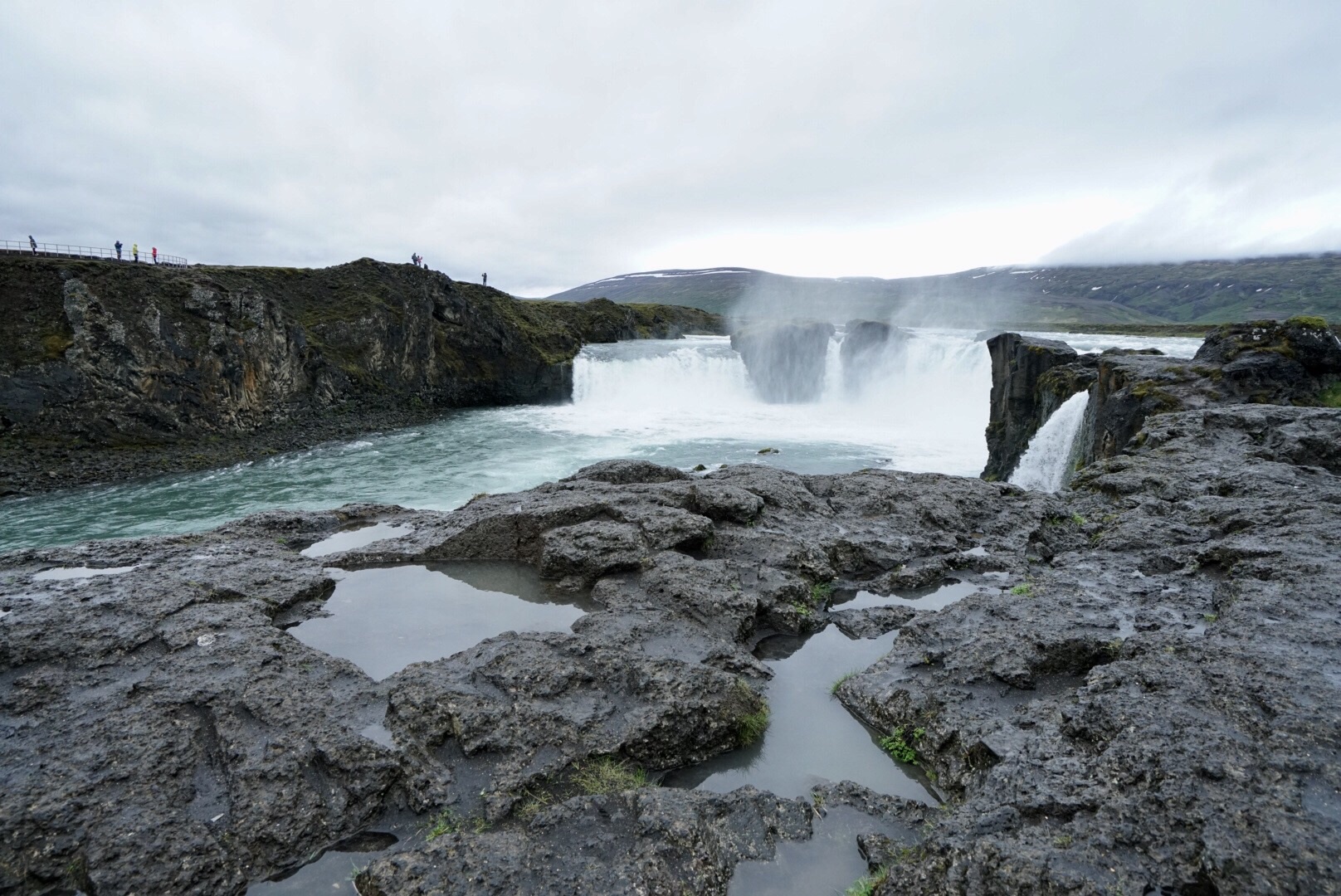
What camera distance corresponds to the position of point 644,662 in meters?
5.86

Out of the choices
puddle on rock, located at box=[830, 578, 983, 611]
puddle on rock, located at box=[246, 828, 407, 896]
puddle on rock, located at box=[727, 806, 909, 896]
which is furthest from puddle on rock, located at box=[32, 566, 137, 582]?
puddle on rock, located at box=[830, 578, 983, 611]

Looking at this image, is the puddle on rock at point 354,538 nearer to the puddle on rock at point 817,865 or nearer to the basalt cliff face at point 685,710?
the basalt cliff face at point 685,710

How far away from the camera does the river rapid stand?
19.9 metres

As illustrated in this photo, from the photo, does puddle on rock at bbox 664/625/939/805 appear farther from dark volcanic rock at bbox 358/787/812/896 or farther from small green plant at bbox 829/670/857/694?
dark volcanic rock at bbox 358/787/812/896

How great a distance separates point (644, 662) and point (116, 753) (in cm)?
396

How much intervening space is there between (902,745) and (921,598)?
3149 mm

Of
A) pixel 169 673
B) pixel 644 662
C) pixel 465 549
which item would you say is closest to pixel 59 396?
pixel 465 549

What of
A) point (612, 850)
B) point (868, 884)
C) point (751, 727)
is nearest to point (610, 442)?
point (751, 727)

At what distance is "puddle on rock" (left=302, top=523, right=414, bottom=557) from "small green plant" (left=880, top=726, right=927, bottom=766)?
7.58 metres

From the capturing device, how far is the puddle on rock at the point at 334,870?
13.0 ft

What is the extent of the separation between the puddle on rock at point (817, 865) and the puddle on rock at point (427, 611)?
3635 millimetres

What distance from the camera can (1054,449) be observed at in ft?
59.7

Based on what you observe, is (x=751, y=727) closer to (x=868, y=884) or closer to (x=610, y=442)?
(x=868, y=884)

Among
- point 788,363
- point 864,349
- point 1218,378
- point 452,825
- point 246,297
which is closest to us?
point 452,825
